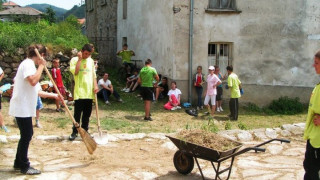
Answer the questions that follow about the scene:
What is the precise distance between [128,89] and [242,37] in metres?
5.18

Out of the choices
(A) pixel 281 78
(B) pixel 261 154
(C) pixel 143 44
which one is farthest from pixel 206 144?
(C) pixel 143 44

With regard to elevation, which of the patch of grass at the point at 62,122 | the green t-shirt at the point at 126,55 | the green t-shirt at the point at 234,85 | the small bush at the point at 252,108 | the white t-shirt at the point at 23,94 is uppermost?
the green t-shirt at the point at 126,55

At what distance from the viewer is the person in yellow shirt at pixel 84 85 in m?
7.45

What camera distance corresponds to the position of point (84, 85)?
7.47 m

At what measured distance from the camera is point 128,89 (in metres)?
16.0

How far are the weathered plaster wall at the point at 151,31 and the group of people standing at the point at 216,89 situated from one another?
123cm

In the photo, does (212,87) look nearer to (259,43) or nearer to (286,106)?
(259,43)

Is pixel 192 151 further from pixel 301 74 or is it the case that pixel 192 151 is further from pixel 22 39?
pixel 301 74

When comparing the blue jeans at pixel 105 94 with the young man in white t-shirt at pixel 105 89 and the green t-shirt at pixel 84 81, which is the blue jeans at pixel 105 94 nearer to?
the young man in white t-shirt at pixel 105 89

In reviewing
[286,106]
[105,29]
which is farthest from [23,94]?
[105,29]

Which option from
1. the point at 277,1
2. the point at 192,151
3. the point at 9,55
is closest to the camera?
the point at 192,151

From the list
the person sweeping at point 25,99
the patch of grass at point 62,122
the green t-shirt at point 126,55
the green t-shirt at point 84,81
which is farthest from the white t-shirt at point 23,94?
the green t-shirt at point 126,55

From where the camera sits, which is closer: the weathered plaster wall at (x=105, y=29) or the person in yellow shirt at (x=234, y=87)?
the person in yellow shirt at (x=234, y=87)

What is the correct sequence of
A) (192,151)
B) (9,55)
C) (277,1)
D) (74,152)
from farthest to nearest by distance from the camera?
(277,1) → (9,55) → (74,152) → (192,151)
